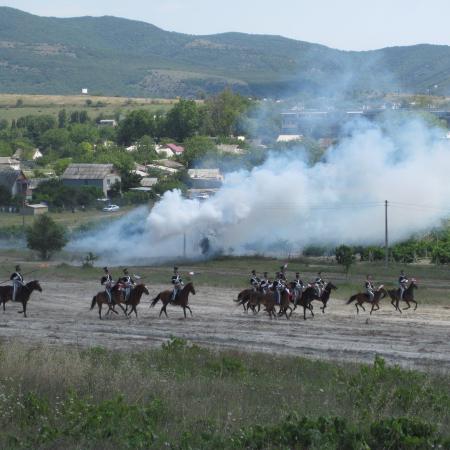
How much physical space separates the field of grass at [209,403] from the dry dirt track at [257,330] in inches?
201

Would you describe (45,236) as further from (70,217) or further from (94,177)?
(94,177)

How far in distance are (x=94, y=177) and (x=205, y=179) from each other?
17640 millimetres

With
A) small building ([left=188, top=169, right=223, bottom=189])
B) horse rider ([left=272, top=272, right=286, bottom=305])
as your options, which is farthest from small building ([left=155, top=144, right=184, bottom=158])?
horse rider ([left=272, top=272, right=286, bottom=305])

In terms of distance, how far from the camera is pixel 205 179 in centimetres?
9819

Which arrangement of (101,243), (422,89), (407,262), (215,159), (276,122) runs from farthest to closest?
(422,89) < (276,122) < (215,159) < (101,243) < (407,262)

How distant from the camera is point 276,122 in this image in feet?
427

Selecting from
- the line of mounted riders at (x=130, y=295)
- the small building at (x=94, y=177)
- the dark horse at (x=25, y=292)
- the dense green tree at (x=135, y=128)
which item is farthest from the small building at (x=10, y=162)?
the line of mounted riders at (x=130, y=295)

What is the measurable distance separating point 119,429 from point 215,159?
99870mm

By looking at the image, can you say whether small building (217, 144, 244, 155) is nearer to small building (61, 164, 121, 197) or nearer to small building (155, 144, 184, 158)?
small building (155, 144, 184, 158)

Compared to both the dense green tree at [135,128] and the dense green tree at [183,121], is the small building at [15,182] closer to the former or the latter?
the dense green tree at [183,121]

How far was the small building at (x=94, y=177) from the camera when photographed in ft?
361

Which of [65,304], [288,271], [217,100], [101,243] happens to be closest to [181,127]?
[217,100]

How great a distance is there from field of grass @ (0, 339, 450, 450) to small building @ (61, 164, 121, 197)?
283 ft

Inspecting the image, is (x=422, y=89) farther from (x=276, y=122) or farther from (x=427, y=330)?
(x=427, y=330)
